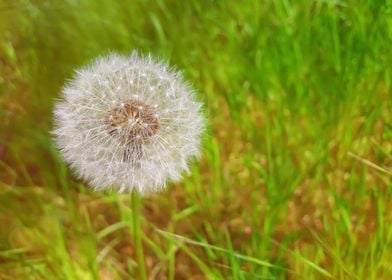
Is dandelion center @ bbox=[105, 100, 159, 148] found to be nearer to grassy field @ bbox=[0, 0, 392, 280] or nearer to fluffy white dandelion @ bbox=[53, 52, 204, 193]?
fluffy white dandelion @ bbox=[53, 52, 204, 193]

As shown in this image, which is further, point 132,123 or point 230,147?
point 230,147

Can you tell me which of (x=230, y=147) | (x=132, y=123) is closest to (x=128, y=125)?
(x=132, y=123)

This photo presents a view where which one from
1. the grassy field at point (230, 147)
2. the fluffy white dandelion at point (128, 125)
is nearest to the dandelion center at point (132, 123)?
the fluffy white dandelion at point (128, 125)

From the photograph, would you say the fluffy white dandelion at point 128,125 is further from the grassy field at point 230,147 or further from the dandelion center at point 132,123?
the grassy field at point 230,147

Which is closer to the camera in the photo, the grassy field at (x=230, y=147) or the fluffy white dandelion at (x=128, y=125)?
the fluffy white dandelion at (x=128, y=125)

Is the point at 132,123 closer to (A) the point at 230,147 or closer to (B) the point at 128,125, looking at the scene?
(B) the point at 128,125

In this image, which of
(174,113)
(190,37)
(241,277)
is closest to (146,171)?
(174,113)

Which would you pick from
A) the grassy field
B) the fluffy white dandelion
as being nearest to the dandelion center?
the fluffy white dandelion
